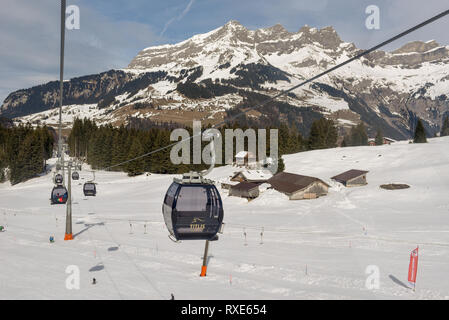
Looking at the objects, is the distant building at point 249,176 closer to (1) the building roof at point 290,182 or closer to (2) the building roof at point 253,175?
(2) the building roof at point 253,175

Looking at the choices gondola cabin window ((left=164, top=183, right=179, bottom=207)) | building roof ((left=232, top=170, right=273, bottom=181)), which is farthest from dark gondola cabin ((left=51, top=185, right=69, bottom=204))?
building roof ((left=232, top=170, right=273, bottom=181))

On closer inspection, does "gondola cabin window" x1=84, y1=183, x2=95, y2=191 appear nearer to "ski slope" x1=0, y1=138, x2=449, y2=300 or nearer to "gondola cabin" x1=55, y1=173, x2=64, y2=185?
"ski slope" x1=0, y1=138, x2=449, y2=300

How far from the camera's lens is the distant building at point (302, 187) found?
193 ft

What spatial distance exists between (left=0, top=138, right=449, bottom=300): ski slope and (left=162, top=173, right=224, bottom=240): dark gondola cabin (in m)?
3.83

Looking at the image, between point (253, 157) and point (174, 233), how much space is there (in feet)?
299

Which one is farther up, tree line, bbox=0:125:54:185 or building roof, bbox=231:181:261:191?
tree line, bbox=0:125:54:185

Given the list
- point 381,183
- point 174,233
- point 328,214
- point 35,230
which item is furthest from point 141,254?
point 381,183

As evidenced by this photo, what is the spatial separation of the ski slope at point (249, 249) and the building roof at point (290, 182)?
3.25 meters

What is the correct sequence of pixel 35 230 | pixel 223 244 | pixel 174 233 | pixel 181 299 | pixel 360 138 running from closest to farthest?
pixel 174 233 < pixel 181 299 < pixel 223 244 < pixel 35 230 < pixel 360 138

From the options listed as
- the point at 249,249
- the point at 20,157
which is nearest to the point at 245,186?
the point at 249,249

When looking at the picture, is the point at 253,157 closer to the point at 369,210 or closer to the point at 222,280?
the point at 369,210

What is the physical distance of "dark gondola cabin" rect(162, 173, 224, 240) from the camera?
39.5 ft

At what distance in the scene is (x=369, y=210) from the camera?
46.5 m

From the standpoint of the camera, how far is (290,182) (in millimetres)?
63562
